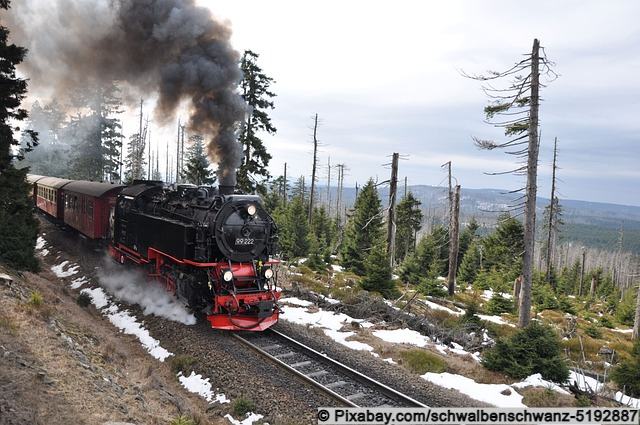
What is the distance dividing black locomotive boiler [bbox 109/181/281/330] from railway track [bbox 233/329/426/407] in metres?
0.65

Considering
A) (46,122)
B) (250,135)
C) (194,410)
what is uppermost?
(46,122)

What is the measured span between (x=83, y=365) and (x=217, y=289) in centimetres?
384

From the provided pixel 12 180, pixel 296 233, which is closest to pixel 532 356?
pixel 12 180

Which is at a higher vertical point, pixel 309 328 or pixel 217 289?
pixel 217 289

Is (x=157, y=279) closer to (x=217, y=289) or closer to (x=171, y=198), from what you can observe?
(x=171, y=198)

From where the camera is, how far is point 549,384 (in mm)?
7879

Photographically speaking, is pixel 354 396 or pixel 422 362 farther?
pixel 422 362

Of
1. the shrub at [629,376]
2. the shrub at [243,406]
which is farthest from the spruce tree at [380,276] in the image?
the shrub at [243,406]

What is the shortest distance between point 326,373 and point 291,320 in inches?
158

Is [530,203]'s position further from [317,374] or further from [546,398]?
[317,374]

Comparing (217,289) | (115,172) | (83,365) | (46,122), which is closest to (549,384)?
(217,289)

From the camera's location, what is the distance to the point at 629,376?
8.70m

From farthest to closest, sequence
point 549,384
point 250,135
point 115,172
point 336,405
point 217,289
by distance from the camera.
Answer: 1. point 115,172
2. point 250,135
3. point 217,289
4. point 549,384
5. point 336,405

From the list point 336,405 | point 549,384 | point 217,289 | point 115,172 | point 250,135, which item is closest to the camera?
point 336,405
